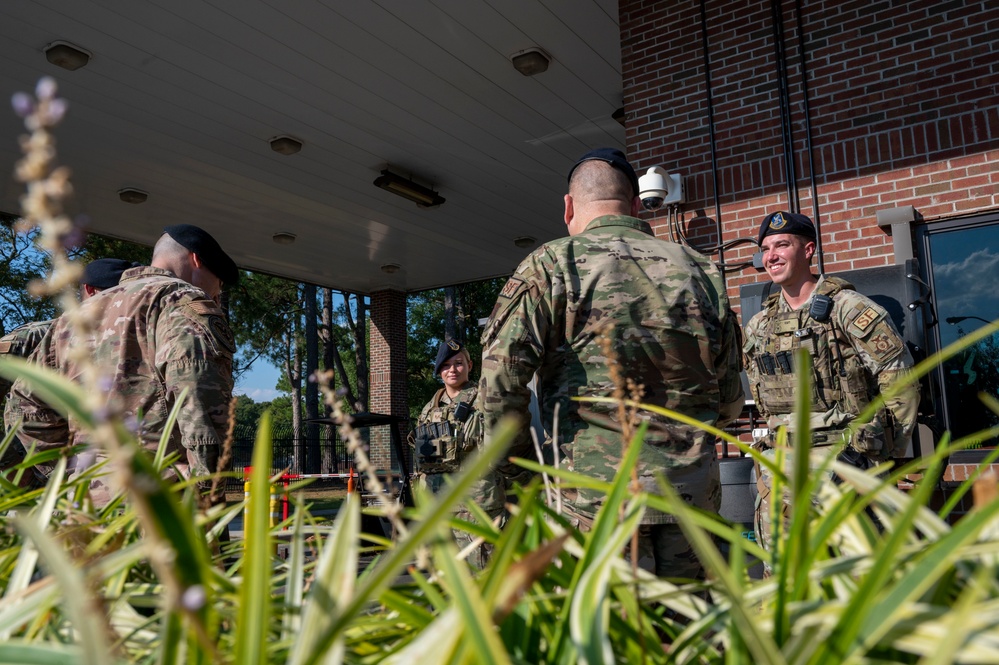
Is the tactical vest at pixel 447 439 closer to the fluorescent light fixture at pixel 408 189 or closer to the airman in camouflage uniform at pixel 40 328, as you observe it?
the airman in camouflage uniform at pixel 40 328

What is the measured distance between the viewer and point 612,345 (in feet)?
8.29

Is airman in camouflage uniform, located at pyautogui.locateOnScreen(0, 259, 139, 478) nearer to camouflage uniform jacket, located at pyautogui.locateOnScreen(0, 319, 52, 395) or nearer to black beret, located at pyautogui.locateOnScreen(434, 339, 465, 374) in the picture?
camouflage uniform jacket, located at pyautogui.locateOnScreen(0, 319, 52, 395)

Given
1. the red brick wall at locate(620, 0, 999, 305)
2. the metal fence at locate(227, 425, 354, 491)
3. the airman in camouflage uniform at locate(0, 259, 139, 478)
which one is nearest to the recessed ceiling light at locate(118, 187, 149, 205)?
the airman in camouflage uniform at locate(0, 259, 139, 478)

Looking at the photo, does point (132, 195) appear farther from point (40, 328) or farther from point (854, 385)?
point (854, 385)

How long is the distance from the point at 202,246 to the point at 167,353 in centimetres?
76

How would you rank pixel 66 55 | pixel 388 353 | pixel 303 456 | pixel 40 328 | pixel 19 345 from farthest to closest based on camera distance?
1. pixel 303 456
2. pixel 388 353
3. pixel 66 55
4. pixel 40 328
5. pixel 19 345

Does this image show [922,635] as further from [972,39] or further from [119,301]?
[972,39]

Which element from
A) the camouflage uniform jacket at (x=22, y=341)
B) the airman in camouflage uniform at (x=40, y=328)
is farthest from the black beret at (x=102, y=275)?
the camouflage uniform jacket at (x=22, y=341)

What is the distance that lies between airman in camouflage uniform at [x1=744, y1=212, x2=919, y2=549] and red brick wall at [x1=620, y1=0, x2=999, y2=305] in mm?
1038

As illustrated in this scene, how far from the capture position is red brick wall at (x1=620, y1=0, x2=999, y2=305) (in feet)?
16.2

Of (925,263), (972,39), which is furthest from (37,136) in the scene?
(972,39)

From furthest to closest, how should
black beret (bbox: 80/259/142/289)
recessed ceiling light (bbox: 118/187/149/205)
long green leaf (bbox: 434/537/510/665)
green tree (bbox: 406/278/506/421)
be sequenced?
1. green tree (bbox: 406/278/506/421)
2. recessed ceiling light (bbox: 118/187/149/205)
3. black beret (bbox: 80/259/142/289)
4. long green leaf (bbox: 434/537/510/665)

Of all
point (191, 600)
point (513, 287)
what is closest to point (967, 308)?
point (513, 287)

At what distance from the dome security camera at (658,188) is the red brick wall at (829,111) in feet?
0.43
